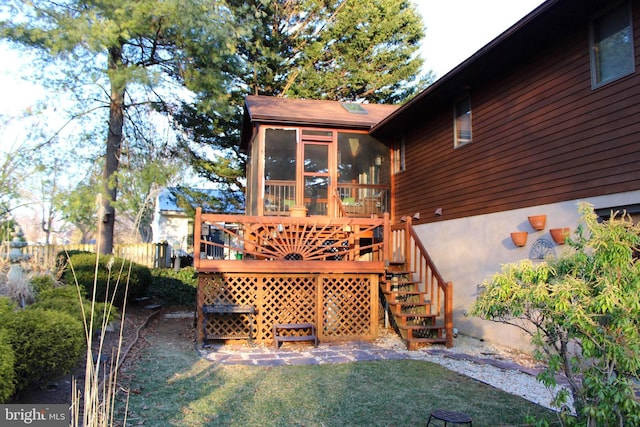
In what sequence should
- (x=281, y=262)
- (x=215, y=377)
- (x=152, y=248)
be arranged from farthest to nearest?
(x=152, y=248)
(x=281, y=262)
(x=215, y=377)

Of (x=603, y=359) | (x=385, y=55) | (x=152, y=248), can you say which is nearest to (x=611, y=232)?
(x=603, y=359)

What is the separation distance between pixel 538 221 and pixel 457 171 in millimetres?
2450

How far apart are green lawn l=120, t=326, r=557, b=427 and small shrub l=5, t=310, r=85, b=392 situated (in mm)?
723

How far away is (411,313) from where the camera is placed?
7980 mm

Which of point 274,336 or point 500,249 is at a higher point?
point 500,249

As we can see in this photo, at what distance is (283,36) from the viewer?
18547mm

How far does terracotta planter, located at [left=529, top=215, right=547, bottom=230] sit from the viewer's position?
654 centimetres

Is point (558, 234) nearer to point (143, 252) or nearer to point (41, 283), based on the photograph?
point (41, 283)

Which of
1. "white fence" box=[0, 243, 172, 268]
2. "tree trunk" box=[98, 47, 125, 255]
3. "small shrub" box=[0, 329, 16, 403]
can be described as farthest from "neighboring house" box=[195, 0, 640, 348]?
"white fence" box=[0, 243, 172, 268]

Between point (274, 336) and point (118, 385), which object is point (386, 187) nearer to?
point (274, 336)

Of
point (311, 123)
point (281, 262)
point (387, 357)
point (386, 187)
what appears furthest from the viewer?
point (386, 187)

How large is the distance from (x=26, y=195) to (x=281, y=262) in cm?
894

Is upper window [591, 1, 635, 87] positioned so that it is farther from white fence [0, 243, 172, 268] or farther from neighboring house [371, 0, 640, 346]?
white fence [0, 243, 172, 268]

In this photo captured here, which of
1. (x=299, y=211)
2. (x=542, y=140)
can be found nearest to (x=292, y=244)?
(x=299, y=211)
